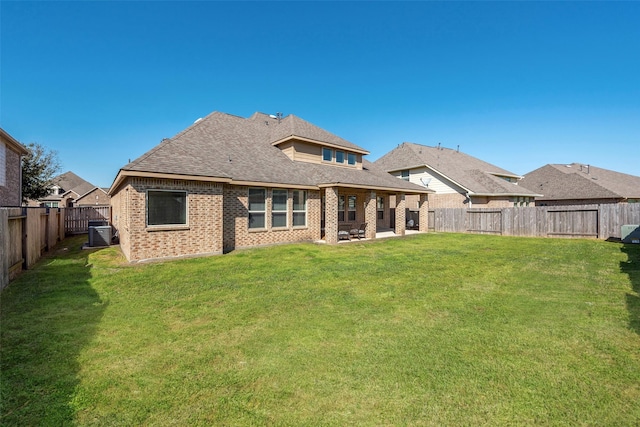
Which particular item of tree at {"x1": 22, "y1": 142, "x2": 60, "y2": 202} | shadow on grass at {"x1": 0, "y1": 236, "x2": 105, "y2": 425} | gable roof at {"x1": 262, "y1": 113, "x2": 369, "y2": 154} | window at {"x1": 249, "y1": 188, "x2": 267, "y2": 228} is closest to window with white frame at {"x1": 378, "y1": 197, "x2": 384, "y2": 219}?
gable roof at {"x1": 262, "y1": 113, "x2": 369, "y2": 154}

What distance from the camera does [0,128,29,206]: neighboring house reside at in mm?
13328

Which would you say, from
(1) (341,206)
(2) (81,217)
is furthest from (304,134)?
(2) (81,217)

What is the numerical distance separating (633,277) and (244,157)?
47.3 feet

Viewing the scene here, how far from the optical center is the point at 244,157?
14.7 meters

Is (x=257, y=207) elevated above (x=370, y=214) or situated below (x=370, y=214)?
above

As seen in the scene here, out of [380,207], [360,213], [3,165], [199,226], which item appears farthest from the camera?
[380,207]

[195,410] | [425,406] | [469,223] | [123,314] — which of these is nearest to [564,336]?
[425,406]

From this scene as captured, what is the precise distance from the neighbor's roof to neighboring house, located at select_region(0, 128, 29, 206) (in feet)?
139

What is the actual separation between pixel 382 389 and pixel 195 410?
192cm

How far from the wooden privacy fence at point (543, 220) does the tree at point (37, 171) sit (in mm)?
31850

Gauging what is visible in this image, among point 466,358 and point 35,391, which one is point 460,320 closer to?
point 466,358

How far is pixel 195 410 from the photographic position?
117 inches

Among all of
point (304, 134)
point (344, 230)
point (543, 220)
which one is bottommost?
point (344, 230)

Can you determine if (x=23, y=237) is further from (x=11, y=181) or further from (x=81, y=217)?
(x=81, y=217)
